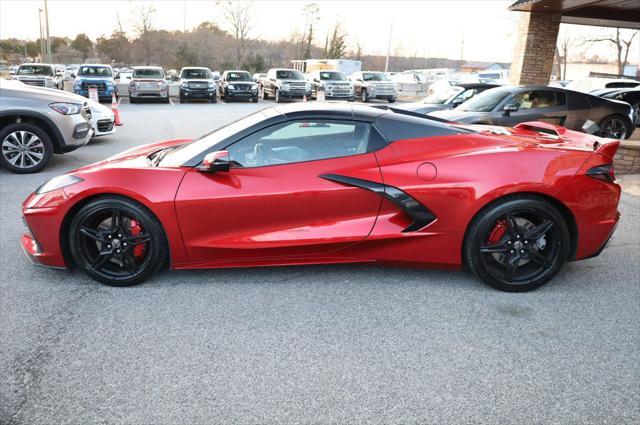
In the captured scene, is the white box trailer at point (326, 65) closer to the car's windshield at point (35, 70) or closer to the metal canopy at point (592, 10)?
the car's windshield at point (35, 70)

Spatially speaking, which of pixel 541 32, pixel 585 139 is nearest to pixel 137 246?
pixel 585 139

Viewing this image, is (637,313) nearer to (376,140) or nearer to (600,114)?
(376,140)

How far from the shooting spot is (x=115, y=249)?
3.90 m

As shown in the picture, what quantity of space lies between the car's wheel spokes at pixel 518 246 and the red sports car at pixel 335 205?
0.03 feet

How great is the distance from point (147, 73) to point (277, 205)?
23.3 meters

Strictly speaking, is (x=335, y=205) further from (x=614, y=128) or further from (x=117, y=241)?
(x=614, y=128)

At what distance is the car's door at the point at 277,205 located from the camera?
379 centimetres

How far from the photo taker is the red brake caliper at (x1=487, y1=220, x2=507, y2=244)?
3.93m

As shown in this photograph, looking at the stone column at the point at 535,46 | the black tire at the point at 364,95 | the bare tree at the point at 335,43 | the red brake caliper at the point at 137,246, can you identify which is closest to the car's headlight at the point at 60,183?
the red brake caliper at the point at 137,246

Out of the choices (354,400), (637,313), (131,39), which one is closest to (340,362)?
(354,400)

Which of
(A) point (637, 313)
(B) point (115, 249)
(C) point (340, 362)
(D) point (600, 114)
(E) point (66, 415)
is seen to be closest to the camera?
(E) point (66, 415)

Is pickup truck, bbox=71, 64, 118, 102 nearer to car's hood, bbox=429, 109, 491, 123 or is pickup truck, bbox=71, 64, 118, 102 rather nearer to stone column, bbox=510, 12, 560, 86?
stone column, bbox=510, 12, 560, 86

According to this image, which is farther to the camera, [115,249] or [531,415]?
[115,249]

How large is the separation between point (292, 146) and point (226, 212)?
2.37 ft
